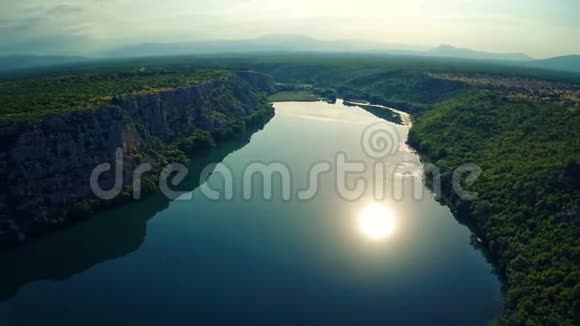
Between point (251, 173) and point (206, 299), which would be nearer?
point (206, 299)

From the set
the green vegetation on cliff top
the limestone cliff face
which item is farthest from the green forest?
the green vegetation on cliff top

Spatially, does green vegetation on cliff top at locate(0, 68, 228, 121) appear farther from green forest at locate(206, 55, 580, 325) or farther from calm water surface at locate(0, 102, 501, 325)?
green forest at locate(206, 55, 580, 325)

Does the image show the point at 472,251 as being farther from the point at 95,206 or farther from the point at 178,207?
the point at 95,206

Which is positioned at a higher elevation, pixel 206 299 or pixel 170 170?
pixel 170 170

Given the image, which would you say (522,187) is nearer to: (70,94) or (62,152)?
(62,152)

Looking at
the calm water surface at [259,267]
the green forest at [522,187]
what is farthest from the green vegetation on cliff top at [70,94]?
the green forest at [522,187]

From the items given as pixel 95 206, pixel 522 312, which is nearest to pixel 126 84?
pixel 95 206

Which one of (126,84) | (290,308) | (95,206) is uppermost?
(126,84)

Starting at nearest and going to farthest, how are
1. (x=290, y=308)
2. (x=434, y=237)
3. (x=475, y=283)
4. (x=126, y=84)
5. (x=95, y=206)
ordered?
(x=290, y=308) → (x=475, y=283) → (x=434, y=237) → (x=95, y=206) → (x=126, y=84)

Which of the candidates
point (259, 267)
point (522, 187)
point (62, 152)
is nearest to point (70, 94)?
point (62, 152)
